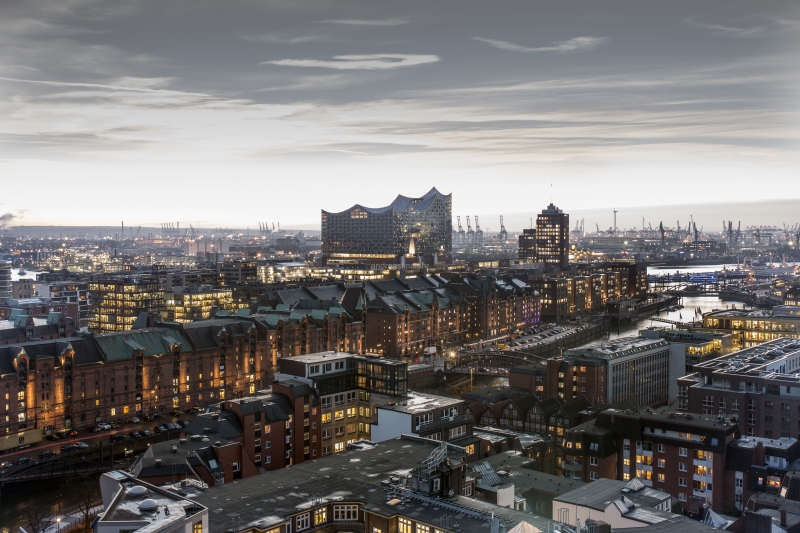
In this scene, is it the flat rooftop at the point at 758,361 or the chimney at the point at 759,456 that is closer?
the chimney at the point at 759,456

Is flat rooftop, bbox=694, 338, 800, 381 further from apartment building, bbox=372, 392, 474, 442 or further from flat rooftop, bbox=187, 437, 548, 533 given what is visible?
flat rooftop, bbox=187, 437, 548, 533

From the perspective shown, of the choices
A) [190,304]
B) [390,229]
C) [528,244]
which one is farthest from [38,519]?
[528,244]

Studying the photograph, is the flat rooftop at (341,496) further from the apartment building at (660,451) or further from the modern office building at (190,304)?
the modern office building at (190,304)

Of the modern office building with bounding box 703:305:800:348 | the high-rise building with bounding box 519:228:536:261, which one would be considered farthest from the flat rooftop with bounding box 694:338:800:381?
the high-rise building with bounding box 519:228:536:261

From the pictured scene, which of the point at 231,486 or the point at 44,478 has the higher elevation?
the point at 231,486

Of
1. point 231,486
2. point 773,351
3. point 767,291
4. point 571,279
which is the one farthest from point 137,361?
point 767,291

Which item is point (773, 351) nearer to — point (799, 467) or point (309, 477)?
point (799, 467)

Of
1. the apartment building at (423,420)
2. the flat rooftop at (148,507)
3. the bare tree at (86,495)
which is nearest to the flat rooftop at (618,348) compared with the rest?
the apartment building at (423,420)
